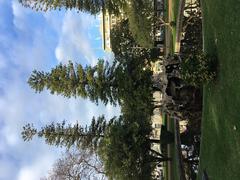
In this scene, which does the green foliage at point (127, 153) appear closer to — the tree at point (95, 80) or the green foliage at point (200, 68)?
the tree at point (95, 80)

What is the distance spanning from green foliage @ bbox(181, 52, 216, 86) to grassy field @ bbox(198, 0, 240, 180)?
388mm

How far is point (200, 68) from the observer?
22.1m

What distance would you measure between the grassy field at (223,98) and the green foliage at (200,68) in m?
0.39

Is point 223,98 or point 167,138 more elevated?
point 167,138

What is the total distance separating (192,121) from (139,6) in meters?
24.2

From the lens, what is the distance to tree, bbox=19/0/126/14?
4778cm

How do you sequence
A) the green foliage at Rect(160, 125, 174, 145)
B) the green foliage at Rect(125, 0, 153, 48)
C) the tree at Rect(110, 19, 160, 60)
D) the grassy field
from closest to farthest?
1. the grassy field
2. the green foliage at Rect(160, 125, 174, 145)
3. the green foliage at Rect(125, 0, 153, 48)
4. the tree at Rect(110, 19, 160, 60)

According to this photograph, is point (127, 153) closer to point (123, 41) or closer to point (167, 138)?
point (167, 138)

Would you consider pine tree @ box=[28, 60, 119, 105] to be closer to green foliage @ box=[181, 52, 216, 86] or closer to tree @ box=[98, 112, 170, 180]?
tree @ box=[98, 112, 170, 180]

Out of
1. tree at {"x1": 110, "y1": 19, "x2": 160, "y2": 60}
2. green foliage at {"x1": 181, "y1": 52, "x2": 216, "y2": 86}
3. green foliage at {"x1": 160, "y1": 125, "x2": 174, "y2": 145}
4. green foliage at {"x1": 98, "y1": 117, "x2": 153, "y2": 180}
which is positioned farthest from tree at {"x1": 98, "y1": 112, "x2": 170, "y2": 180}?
tree at {"x1": 110, "y1": 19, "x2": 160, "y2": 60}

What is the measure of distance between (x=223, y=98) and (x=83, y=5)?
30.4 metres

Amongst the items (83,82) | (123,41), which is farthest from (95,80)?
(123,41)

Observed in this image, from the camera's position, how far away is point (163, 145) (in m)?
42.6

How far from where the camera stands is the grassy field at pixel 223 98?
1900 cm
